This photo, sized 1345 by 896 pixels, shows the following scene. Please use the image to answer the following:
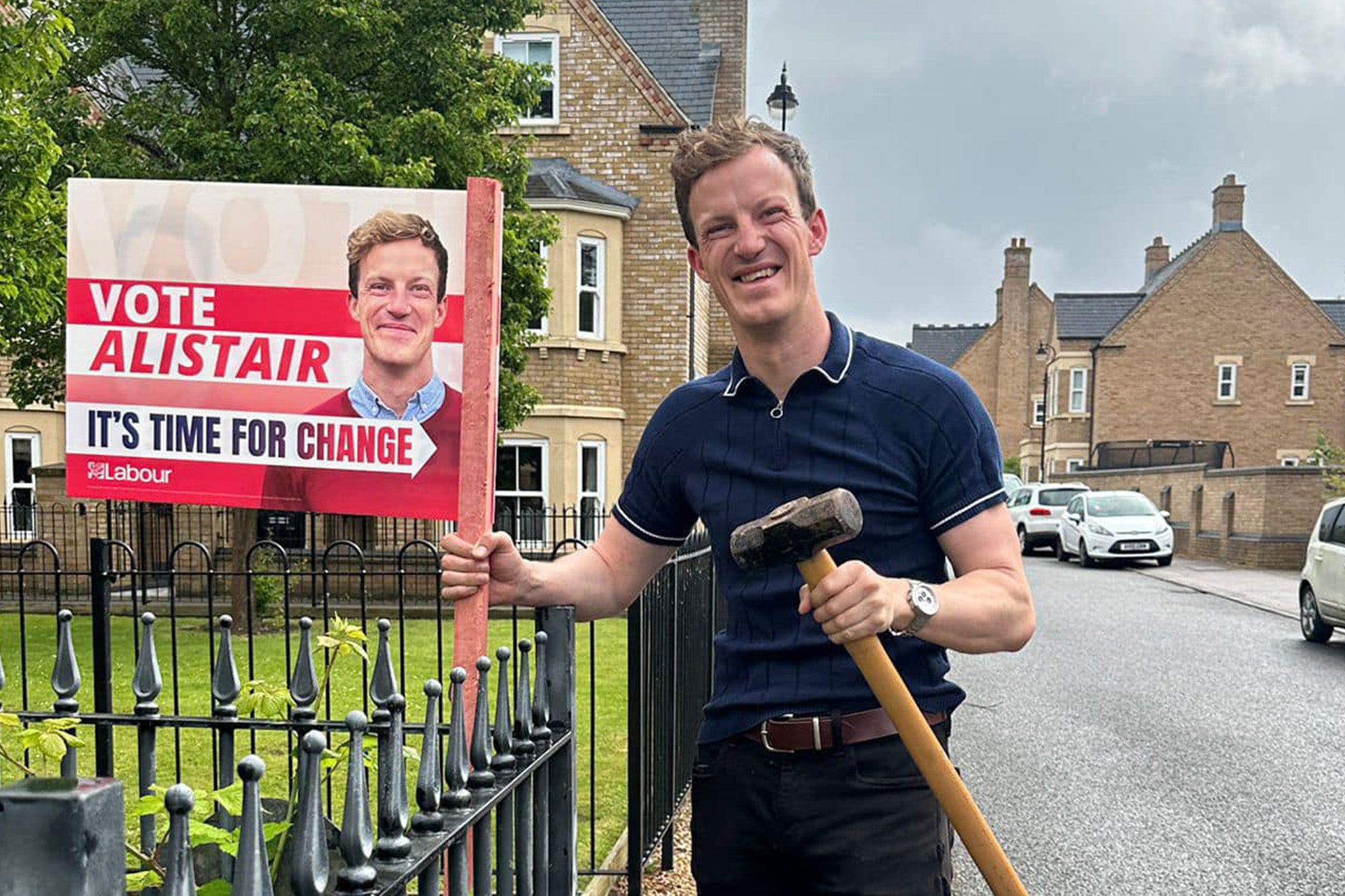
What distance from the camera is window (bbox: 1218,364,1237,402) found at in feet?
134

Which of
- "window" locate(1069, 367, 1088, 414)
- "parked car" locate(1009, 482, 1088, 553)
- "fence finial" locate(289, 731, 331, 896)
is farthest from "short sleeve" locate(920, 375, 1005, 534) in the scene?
"window" locate(1069, 367, 1088, 414)

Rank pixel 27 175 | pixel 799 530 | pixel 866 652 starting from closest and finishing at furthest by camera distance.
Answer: pixel 799 530
pixel 866 652
pixel 27 175

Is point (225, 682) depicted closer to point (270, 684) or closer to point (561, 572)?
point (270, 684)

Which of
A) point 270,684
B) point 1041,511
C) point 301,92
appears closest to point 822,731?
point 270,684

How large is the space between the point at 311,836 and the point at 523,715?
0.76 metres

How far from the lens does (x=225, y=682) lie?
2.65 metres

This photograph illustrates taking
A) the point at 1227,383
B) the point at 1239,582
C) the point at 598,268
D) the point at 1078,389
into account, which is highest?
the point at 598,268

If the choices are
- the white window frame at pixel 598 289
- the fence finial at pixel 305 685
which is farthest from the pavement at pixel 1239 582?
the fence finial at pixel 305 685

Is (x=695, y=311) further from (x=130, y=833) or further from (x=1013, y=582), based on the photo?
(x=1013, y=582)

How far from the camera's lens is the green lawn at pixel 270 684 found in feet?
17.4

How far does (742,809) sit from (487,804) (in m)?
0.70

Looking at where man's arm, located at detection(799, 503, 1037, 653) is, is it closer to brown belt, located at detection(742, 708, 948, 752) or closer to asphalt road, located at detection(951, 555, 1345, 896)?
brown belt, located at detection(742, 708, 948, 752)

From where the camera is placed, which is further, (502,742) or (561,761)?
(561,761)

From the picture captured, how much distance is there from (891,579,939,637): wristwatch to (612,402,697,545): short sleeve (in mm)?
700
